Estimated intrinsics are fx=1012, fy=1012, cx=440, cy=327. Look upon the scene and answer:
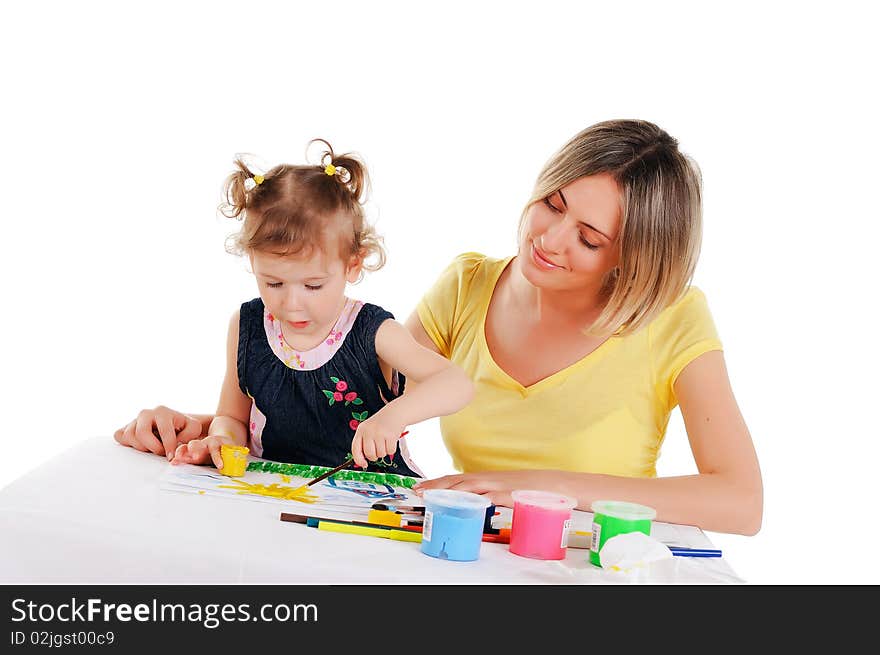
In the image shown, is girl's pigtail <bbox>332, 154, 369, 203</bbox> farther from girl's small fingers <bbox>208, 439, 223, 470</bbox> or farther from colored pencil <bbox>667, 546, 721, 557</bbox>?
colored pencil <bbox>667, 546, 721, 557</bbox>

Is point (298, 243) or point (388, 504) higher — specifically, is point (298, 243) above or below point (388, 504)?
above

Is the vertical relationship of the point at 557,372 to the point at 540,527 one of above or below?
above

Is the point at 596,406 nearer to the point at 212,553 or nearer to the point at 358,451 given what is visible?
the point at 358,451

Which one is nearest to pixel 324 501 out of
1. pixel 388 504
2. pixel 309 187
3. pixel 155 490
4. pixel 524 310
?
pixel 388 504

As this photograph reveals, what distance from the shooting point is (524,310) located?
6.83ft

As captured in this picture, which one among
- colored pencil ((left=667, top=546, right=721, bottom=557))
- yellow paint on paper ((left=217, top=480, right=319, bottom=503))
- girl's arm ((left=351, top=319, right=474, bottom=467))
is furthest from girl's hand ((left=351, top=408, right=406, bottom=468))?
colored pencil ((left=667, top=546, right=721, bottom=557))

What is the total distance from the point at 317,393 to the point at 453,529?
637 mm

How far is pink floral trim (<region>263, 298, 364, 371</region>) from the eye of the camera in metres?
1.87

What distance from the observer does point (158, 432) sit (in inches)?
71.3

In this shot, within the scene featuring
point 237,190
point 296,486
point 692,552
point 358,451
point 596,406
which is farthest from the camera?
point 596,406

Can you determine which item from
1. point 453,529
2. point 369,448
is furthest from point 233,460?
point 453,529

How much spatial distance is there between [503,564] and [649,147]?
89 cm

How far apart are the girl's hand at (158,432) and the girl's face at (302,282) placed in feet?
0.88
